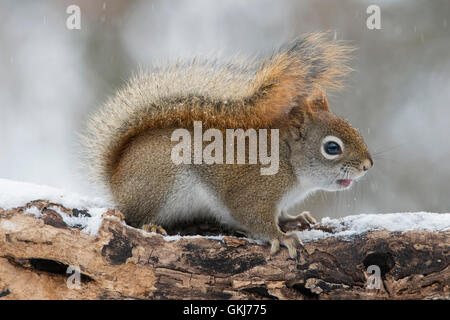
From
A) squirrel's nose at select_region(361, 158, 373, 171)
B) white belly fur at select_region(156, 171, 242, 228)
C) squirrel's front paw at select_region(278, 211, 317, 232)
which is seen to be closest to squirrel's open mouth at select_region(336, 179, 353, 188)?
squirrel's nose at select_region(361, 158, 373, 171)

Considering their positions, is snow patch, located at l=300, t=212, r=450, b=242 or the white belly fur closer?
snow patch, located at l=300, t=212, r=450, b=242

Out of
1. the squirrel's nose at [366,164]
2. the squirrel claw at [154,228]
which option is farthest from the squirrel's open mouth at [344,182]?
the squirrel claw at [154,228]

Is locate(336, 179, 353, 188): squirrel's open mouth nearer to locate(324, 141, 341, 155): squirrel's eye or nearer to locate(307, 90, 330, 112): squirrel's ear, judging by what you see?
locate(324, 141, 341, 155): squirrel's eye

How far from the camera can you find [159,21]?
4.44 metres

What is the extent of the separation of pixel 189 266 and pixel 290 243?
0.41 meters

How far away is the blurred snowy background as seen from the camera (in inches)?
170

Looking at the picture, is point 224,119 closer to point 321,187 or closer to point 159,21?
point 321,187

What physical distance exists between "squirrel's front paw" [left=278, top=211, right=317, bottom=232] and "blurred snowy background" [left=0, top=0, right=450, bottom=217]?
2005 mm

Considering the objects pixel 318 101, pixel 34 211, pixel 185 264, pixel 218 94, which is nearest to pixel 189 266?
pixel 185 264

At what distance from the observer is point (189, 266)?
6.16 feet

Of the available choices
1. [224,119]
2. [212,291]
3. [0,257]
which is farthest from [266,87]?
[0,257]

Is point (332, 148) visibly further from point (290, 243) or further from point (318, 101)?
point (290, 243)

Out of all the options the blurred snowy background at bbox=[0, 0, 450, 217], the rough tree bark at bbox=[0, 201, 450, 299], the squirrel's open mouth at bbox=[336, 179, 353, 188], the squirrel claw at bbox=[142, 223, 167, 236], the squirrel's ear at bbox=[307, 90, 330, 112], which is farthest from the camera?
the blurred snowy background at bbox=[0, 0, 450, 217]
